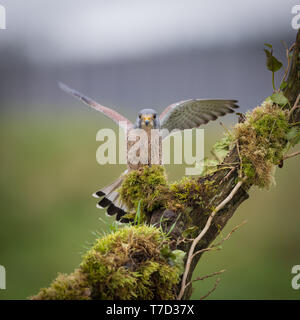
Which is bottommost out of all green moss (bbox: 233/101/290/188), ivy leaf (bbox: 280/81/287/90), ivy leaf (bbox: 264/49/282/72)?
green moss (bbox: 233/101/290/188)

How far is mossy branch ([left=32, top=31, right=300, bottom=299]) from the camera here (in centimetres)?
110

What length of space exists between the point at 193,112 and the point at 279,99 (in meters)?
0.98

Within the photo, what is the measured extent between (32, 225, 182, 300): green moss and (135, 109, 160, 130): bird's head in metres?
1.08

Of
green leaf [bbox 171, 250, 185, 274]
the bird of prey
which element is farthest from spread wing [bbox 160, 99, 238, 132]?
green leaf [bbox 171, 250, 185, 274]

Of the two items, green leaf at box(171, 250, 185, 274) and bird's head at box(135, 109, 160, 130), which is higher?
bird's head at box(135, 109, 160, 130)

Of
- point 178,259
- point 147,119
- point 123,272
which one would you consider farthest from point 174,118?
point 123,272

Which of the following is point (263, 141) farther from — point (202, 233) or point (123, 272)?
point (123, 272)

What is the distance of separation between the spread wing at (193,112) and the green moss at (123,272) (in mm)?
1255

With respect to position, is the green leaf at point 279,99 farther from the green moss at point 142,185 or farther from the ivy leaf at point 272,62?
the green moss at point 142,185

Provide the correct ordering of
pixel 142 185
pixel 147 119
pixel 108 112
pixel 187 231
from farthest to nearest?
pixel 108 112, pixel 147 119, pixel 142 185, pixel 187 231

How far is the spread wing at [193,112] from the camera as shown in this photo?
7.51 ft

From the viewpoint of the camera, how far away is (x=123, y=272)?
1.08 meters

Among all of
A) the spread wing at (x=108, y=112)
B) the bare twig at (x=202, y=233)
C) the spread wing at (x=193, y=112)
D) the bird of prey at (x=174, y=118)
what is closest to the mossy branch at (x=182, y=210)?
the bare twig at (x=202, y=233)

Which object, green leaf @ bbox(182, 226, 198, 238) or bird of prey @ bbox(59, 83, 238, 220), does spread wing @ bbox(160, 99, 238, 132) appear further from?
green leaf @ bbox(182, 226, 198, 238)
